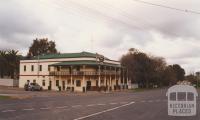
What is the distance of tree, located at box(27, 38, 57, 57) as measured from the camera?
117500mm

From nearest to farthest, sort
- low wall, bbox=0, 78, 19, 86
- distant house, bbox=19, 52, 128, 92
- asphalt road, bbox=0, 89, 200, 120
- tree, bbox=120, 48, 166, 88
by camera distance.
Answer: asphalt road, bbox=0, 89, 200, 120
distant house, bbox=19, 52, 128, 92
low wall, bbox=0, 78, 19, 86
tree, bbox=120, 48, 166, 88

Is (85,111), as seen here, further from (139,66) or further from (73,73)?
(139,66)

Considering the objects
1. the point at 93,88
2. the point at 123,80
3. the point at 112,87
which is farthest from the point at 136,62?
the point at 93,88

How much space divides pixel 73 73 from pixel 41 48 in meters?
44.5

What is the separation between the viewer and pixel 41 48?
386ft

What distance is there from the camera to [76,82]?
76.5 metres

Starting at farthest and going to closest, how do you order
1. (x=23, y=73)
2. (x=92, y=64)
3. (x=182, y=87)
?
(x=23, y=73)
(x=92, y=64)
(x=182, y=87)

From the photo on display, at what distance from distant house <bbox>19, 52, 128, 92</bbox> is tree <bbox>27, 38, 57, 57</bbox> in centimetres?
2996

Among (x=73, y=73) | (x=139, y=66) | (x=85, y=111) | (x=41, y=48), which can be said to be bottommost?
(x=85, y=111)

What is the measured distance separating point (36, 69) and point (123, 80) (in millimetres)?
22162

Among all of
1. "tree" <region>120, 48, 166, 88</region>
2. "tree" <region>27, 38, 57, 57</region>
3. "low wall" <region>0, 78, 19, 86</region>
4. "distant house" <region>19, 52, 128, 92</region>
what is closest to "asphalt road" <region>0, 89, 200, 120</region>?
"distant house" <region>19, 52, 128, 92</region>

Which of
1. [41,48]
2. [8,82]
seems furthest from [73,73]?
[41,48]

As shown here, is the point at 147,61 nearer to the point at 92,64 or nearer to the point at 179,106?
the point at 92,64

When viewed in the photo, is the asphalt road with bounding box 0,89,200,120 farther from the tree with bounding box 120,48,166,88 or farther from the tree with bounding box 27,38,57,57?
the tree with bounding box 27,38,57,57
